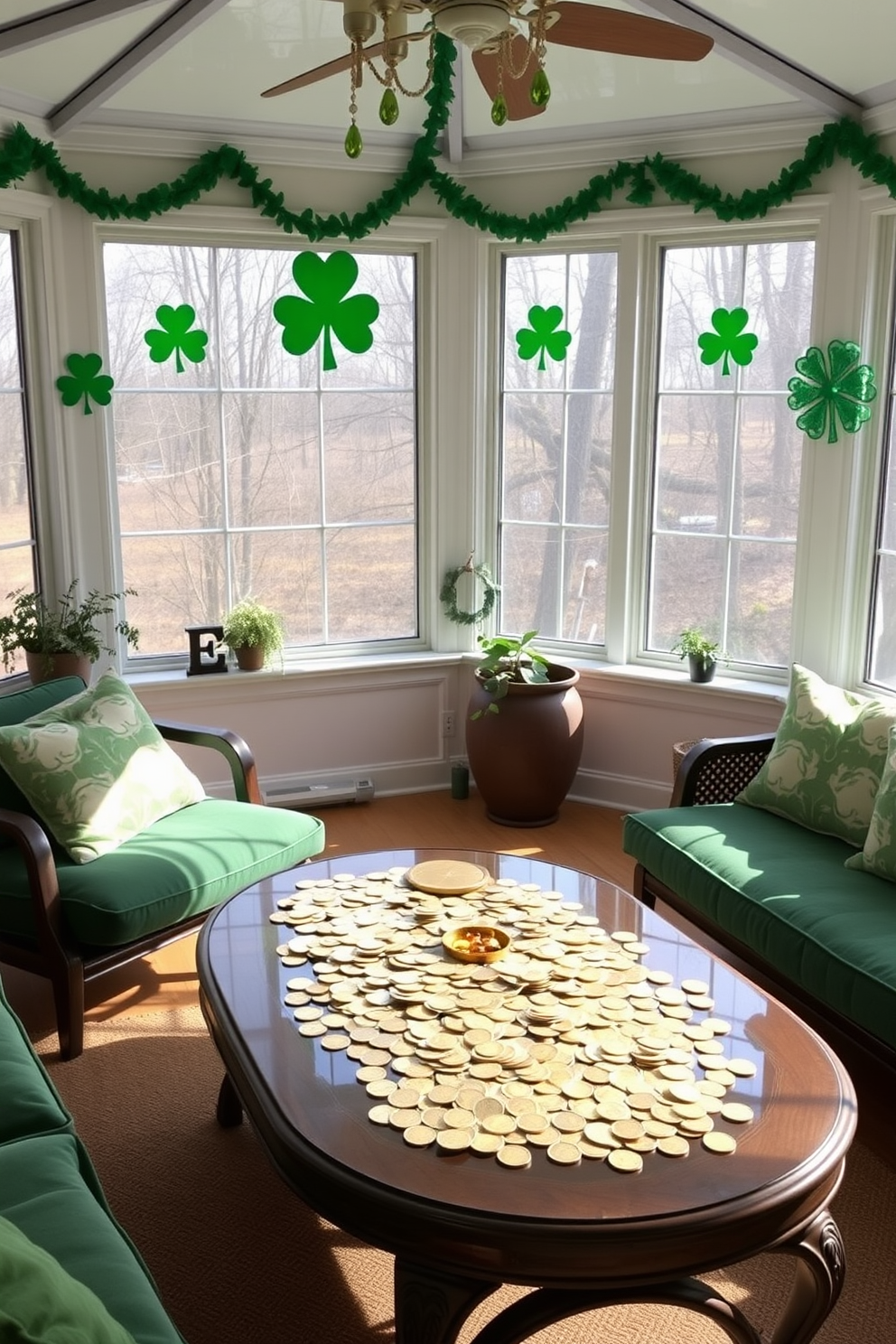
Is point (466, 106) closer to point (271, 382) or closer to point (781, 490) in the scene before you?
point (271, 382)

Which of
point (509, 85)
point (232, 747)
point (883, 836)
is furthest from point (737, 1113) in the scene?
point (509, 85)

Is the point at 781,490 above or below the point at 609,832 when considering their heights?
above

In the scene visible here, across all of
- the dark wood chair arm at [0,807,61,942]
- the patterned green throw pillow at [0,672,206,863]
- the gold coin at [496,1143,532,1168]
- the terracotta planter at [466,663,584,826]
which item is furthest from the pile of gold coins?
the terracotta planter at [466,663,584,826]

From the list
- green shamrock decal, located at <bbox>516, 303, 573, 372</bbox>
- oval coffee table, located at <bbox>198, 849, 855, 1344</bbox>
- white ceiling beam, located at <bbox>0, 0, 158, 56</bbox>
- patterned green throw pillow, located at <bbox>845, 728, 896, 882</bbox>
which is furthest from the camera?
green shamrock decal, located at <bbox>516, 303, 573, 372</bbox>

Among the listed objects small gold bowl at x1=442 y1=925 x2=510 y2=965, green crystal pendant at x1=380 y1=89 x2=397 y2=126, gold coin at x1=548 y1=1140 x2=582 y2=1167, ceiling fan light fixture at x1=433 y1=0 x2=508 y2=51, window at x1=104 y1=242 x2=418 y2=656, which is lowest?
gold coin at x1=548 y1=1140 x2=582 y2=1167

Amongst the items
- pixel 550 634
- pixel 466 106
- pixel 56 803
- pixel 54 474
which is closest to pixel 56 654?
pixel 54 474

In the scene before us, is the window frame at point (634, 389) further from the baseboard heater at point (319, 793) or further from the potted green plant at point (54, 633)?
the potted green plant at point (54, 633)

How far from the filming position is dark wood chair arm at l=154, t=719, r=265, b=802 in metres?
3.77

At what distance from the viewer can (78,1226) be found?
69.4 inches

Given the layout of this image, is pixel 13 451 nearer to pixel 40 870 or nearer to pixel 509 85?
pixel 40 870

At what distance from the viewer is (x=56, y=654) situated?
4.35m

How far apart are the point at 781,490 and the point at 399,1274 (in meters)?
3.49

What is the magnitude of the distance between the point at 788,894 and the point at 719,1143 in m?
1.24

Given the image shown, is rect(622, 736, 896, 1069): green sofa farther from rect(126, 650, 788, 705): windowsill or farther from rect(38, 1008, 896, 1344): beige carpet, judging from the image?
rect(126, 650, 788, 705): windowsill
